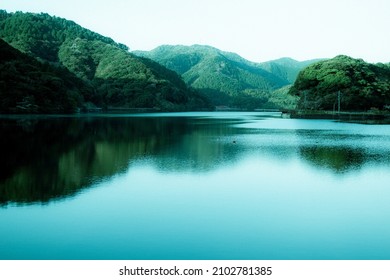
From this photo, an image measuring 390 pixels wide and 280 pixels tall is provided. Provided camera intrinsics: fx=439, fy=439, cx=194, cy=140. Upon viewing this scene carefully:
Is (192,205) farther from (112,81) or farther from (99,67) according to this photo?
(99,67)

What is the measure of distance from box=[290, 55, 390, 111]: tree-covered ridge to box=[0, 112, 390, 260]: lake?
178ft

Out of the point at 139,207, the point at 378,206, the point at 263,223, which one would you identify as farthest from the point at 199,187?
the point at 378,206

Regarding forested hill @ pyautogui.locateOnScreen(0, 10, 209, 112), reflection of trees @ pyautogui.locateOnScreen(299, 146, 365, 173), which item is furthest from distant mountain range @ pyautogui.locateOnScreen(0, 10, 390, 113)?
reflection of trees @ pyautogui.locateOnScreen(299, 146, 365, 173)

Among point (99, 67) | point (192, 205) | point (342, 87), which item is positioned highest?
point (99, 67)

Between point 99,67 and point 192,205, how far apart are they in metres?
121

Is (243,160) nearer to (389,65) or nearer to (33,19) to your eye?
(389,65)

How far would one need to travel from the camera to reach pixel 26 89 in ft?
185

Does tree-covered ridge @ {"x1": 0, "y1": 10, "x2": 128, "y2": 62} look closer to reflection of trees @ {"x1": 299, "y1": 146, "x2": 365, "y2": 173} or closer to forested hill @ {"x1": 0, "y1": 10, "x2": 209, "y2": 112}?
forested hill @ {"x1": 0, "y1": 10, "x2": 209, "y2": 112}

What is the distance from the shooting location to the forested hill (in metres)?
109

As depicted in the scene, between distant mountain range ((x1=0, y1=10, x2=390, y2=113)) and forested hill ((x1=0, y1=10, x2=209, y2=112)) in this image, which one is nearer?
distant mountain range ((x1=0, y1=10, x2=390, y2=113))

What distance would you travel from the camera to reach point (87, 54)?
434 feet

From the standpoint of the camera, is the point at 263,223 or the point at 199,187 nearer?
the point at 263,223

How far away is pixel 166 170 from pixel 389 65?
308ft

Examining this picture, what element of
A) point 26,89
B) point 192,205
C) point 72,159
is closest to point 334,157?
point 192,205
